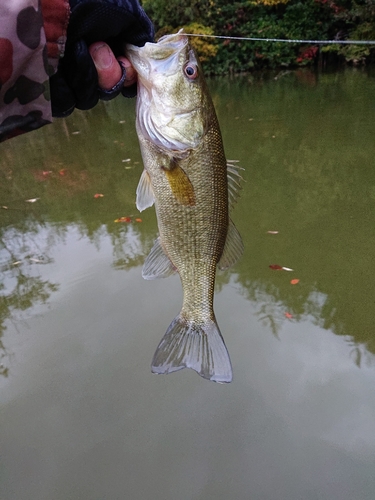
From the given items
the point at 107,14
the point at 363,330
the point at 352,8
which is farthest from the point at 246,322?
the point at 352,8

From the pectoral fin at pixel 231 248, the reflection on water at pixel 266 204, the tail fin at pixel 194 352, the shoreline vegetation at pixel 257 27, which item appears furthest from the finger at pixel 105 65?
the shoreline vegetation at pixel 257 27

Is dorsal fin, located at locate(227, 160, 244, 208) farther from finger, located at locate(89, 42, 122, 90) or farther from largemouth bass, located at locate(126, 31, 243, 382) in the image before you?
finger, located at locate(89, 42, 122, 90)

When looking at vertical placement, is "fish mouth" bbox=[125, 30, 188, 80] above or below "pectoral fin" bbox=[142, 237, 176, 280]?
above

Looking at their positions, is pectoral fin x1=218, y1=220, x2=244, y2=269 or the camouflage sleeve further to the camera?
pectoral fin x1=218, y1=220, x2=244, y2=269

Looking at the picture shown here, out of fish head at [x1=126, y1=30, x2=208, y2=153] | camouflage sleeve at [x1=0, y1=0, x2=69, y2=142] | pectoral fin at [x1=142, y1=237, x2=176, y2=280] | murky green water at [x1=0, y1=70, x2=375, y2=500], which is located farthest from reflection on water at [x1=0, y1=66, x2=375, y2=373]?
camouflage sleeve at [x1=0, y1=0, x2=69, y2=142]

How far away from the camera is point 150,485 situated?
1984 millimetres

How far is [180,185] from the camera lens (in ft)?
4.82

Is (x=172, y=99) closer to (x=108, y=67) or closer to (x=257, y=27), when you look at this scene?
(x=108, y=67)

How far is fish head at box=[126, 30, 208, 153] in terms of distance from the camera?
56.0 inches

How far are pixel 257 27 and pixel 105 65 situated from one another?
13806 millimetres

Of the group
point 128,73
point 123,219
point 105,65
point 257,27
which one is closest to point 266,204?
point 123,219

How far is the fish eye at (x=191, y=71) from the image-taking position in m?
1.45

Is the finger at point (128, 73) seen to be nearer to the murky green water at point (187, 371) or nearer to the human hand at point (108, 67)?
the human hand at point (108, 67)

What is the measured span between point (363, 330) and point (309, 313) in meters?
0.34
